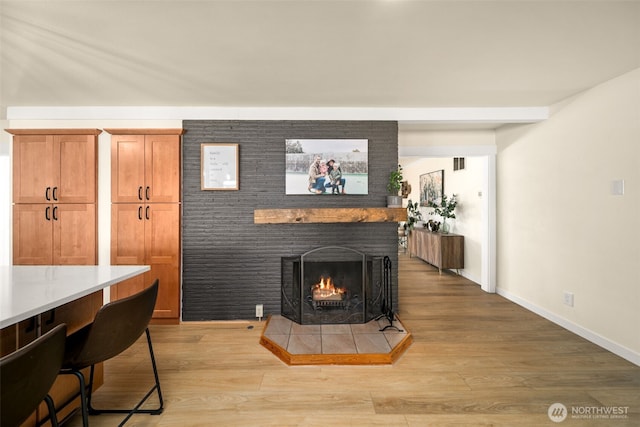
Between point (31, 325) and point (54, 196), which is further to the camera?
point (54, 196)

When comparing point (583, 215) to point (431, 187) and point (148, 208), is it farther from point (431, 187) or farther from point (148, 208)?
point (148, 208)

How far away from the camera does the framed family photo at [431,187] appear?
6.59 m

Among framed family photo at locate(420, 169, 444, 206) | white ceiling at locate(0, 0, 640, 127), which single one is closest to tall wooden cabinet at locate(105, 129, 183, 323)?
white ceiling at locate(0, 0, 640, 127)

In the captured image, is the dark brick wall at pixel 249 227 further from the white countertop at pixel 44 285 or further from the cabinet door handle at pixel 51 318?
the cabinet door handle at pixel 51 318

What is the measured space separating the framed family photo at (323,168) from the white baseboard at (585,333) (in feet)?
8.14

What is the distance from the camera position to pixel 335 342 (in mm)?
2783

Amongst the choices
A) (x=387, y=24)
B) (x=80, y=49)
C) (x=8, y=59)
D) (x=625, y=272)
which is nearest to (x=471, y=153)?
(x=625, y=272)

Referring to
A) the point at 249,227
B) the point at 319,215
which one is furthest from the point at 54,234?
the point at 319,215

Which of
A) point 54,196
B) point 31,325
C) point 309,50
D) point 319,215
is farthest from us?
point 54,196

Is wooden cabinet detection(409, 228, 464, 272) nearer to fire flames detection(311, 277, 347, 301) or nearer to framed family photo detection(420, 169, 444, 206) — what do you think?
framed family photo detection(420, 169, 444, 206)

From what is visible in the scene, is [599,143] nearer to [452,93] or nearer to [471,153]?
[452,93]

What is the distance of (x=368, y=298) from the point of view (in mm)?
3496

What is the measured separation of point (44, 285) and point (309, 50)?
2161 mm

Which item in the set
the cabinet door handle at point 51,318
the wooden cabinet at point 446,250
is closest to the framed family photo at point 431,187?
the wooden cabinet at point 446,250
